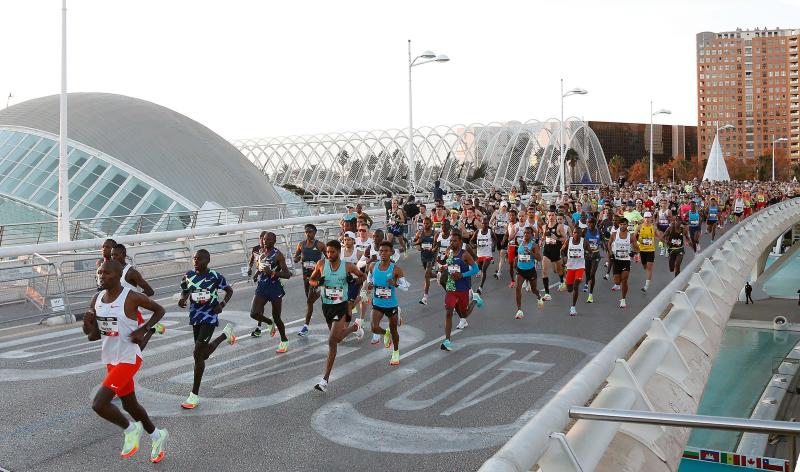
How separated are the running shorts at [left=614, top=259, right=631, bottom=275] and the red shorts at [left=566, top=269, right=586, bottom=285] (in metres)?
1.12

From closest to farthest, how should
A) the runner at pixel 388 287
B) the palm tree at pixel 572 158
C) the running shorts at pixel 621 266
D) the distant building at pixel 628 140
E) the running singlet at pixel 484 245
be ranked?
the runner at pixel 388 287 → the running shorts at pixel 621 266 → the running singlet at pixel 484 245 → the palm tree at pixel 572 158 → the distant building at pixel 628 140

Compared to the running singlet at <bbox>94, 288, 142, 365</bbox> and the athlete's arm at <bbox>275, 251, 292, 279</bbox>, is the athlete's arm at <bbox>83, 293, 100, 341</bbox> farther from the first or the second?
the athlete's arm at <bbox>275, 251, 292, 279</bbox>

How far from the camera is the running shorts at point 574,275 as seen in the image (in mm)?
13555

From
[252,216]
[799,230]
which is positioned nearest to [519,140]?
[799,230]

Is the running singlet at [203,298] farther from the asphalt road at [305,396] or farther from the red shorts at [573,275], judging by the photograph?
the red shorts at [573,275]

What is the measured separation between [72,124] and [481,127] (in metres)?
62.4

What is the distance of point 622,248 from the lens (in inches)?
573

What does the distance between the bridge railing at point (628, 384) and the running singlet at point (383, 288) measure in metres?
3.62

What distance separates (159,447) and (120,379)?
66cm

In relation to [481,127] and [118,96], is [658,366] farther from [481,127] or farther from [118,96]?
[481,127]

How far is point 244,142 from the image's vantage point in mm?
108312

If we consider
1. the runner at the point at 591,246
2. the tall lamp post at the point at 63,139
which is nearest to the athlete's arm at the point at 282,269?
the runner at the point at 591,246

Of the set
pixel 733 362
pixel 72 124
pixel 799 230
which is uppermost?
pixel 72 124

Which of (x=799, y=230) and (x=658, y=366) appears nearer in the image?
(x=658, y=366)
